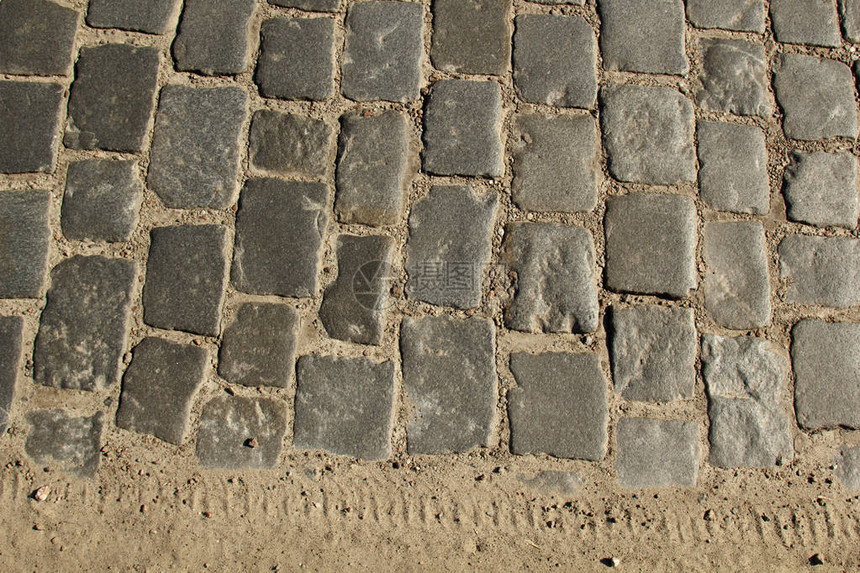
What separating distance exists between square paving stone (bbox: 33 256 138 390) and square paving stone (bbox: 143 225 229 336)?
96 mm

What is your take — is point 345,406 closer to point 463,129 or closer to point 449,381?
point 449,381

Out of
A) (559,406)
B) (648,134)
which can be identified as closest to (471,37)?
(648,134)

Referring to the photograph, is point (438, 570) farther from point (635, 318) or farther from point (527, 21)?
point (527, 21)

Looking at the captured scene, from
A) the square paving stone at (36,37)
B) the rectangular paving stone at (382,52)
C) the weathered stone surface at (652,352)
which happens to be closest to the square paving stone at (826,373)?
the weathered stone surface at (652,352)

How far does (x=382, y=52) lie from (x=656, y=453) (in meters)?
1.96

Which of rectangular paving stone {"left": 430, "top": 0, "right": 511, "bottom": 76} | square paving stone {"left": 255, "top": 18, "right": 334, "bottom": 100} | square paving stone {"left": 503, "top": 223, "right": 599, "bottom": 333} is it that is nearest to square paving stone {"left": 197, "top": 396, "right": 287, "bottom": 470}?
square paving stone {"left": 503, "top": 223, "right": 599, "bottom": 333}

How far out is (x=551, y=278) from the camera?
Result: 2477mm

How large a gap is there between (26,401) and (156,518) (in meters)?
0.67

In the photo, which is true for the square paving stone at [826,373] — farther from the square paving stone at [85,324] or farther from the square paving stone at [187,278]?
the square paving stone at [85,324]

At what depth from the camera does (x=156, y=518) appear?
2260mm

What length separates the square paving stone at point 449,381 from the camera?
235 cm

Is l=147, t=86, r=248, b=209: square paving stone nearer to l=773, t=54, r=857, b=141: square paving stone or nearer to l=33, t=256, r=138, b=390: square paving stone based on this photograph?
l=33, t=256, r=138, b=390: square paving stone

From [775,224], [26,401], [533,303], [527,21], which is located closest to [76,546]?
[26,401]

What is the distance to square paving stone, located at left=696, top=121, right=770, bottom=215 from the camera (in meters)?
2.62
